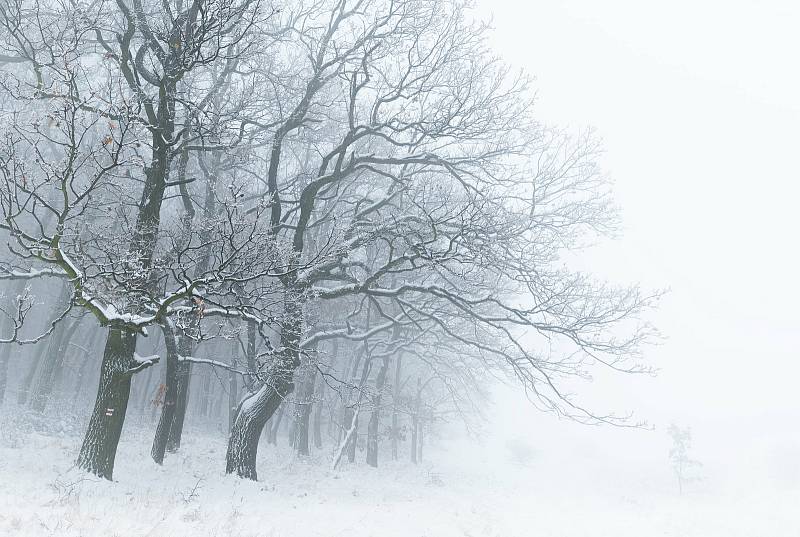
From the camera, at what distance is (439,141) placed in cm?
1391

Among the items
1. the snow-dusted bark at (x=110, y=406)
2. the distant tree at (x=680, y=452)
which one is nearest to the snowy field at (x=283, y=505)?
the snow-dusted bark at (x=110, y=406)

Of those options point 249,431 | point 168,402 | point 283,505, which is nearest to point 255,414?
point 249,431

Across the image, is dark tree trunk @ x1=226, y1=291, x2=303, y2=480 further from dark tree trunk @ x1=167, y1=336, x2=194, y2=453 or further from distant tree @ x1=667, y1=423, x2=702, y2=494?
distant tree @ x1=667, y1=423, x2=702, y2=494

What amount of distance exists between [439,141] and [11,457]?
485 inches

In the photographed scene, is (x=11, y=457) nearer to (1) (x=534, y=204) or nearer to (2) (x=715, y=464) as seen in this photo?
(1) (x=534, y=204)

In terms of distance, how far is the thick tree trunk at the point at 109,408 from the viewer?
905 centimetres

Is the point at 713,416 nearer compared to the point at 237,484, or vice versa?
the point at 237,484

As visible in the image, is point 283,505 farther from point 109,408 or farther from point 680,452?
point 680,452

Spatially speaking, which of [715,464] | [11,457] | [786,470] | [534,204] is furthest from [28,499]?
[715,464]

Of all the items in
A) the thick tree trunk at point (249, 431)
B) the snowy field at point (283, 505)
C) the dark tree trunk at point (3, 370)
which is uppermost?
the dark tree trunk at point (3, 370)

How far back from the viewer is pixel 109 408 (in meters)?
9.23

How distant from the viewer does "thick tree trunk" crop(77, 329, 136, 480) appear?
9047 mm

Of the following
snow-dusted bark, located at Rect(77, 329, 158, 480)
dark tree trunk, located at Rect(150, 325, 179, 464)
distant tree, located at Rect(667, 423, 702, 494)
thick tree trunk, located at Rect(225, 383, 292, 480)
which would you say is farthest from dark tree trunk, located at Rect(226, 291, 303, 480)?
distant tree, located at Rect(667, 423, 702, 494)

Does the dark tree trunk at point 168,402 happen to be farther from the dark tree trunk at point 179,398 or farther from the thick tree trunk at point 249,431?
the thick tree trunk at point 249,431
